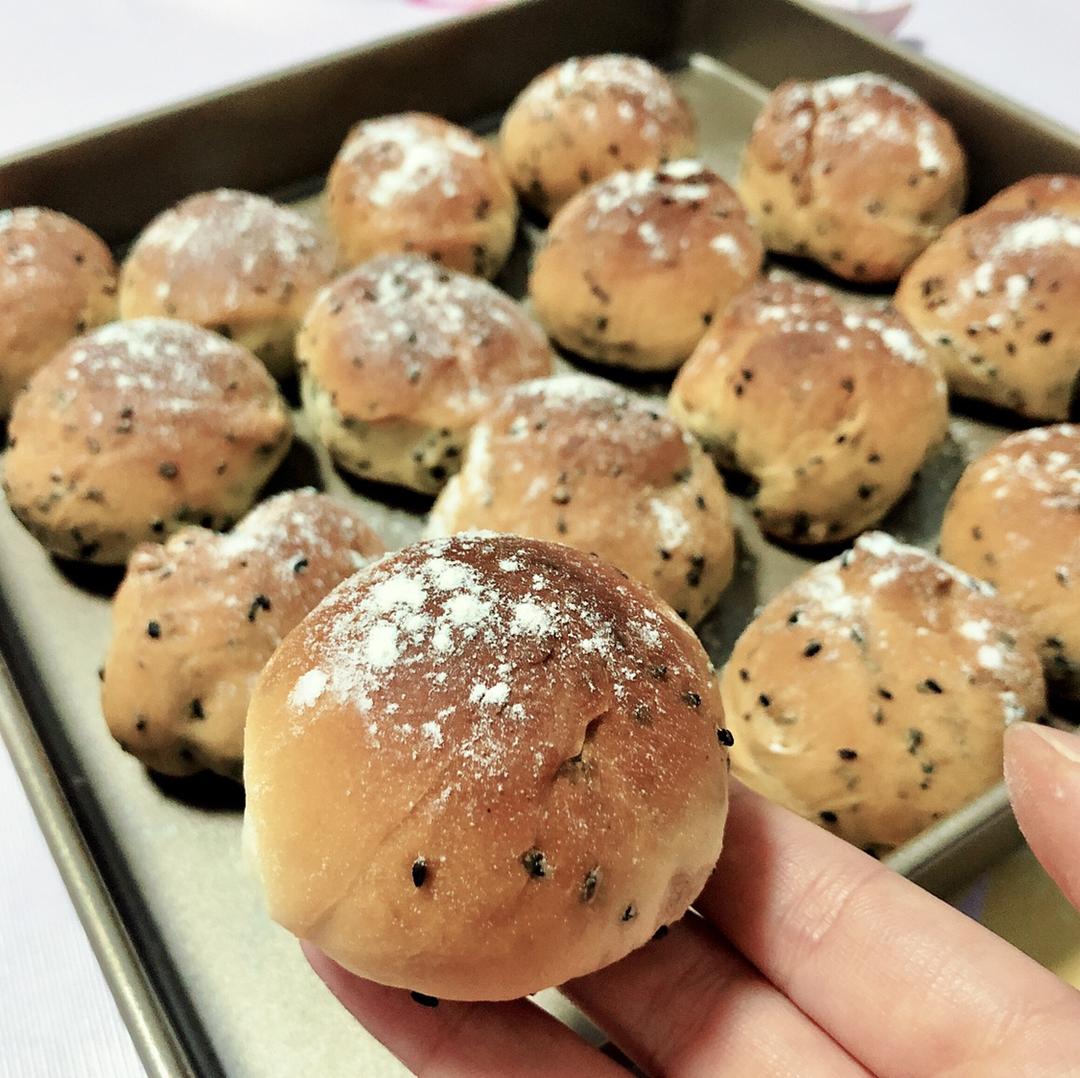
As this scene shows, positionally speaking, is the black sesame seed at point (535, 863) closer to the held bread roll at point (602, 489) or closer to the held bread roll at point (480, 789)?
the held bread roll at point (480, 789)

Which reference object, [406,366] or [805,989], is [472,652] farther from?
[406,366]

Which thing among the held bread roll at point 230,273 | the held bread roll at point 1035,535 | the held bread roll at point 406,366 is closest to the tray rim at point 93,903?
the held bread roll at point 406,366

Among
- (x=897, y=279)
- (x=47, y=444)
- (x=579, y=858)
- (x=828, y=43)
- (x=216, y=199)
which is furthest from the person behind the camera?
(x=828, y=43)

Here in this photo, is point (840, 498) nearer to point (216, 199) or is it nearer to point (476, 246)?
point (476, 246)

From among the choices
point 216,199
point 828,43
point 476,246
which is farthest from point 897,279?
point 216,199

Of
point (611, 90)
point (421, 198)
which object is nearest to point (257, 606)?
point (421, 198)

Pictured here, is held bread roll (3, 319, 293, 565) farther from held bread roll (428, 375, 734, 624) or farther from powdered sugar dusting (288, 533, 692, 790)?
powdered sugar dusting (288, 533, 692, 790)

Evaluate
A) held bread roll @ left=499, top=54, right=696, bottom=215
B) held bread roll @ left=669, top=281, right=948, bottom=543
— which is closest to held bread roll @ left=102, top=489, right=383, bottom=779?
held bread roll @ left=669, top=281, right=948, bottom=543
